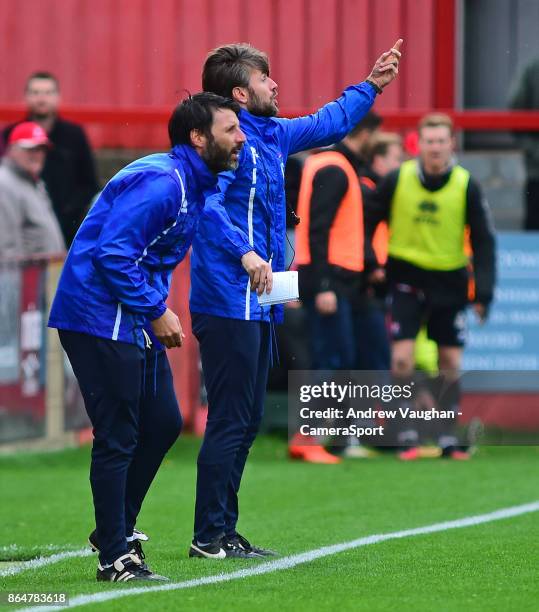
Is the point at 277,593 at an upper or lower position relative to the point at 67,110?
lower

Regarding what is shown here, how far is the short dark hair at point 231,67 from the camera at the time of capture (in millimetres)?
6473

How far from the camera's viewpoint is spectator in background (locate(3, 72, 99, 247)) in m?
12.1

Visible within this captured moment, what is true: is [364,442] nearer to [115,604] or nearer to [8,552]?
[8,552]

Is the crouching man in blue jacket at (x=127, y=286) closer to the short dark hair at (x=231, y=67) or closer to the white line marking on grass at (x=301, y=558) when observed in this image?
the white line marking on grass at (x=301, y=558)

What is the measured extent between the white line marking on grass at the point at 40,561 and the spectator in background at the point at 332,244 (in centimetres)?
403

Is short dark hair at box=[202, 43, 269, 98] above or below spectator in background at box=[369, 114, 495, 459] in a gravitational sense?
above

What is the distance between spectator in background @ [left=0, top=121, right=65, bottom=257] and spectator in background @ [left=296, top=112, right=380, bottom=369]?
6.04 ft

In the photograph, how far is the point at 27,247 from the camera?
452 inches

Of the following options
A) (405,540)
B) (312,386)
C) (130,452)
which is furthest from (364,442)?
(130,452)

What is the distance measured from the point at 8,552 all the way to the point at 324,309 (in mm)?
4090

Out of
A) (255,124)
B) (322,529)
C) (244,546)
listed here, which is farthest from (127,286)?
(322,529)

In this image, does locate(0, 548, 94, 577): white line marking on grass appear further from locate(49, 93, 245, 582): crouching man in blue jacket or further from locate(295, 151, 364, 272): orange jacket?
locate(295, 151, 364, 272): orange jacket

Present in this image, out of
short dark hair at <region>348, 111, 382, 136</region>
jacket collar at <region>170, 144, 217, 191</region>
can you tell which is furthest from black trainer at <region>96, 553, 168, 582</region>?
short dark hair at <region>348, 111, 382, 136</region>

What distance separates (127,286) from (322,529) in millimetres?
2453
